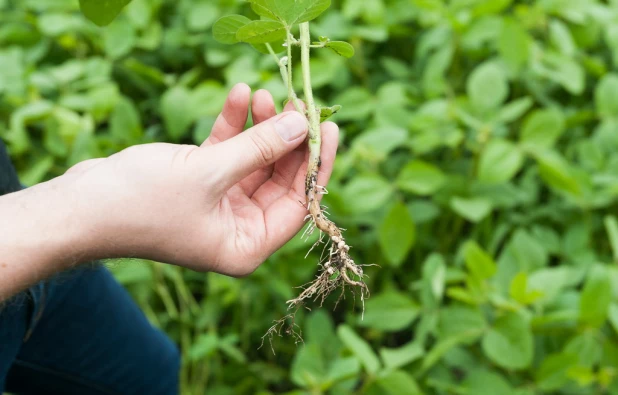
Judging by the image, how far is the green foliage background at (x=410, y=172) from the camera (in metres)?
1.19

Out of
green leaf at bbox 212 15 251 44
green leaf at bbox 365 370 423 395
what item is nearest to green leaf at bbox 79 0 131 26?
green leaf at bbox 212 15 251 44

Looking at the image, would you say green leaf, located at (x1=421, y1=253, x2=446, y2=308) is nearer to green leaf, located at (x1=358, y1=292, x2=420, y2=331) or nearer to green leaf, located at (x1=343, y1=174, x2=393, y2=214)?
green leaf, located at (x1=358, y1=292, x2=420, y2=331)

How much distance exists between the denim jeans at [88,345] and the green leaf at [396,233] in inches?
18.2

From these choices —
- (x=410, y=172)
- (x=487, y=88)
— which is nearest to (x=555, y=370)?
(x=410, y=172)

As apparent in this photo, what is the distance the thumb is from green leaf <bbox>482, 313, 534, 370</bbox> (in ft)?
2.08

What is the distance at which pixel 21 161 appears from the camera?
1.52 m

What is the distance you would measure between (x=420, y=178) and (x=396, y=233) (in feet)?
0.39

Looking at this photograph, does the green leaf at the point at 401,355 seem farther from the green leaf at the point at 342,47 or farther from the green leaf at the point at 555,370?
the green leaf at the point at 342,47

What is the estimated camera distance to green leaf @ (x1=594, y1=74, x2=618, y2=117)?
143 cm

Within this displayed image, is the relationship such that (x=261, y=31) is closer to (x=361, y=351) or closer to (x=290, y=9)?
(x=290, y=9)

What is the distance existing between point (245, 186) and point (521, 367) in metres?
0.62

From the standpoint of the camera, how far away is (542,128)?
133cm

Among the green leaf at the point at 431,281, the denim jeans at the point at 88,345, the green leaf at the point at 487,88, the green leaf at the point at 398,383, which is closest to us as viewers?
the denim jeans at the point at 88,345

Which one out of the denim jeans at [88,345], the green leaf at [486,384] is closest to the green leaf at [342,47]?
the denim jeans at [88,345]
